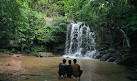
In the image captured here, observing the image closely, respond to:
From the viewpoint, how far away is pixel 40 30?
2122 cm

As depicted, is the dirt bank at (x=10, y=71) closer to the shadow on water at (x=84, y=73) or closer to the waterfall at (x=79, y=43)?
the shadow on water at (x=84, y=73)

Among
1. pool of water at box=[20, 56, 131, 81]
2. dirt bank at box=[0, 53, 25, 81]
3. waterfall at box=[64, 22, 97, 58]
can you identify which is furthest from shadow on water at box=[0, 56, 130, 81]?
waterfall at box=[64, 22, 97, 58]

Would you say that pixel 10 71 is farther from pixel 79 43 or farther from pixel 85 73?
pixel 79 43

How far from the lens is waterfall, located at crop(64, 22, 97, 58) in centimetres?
1984

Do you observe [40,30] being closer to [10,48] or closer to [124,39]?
[10,48]

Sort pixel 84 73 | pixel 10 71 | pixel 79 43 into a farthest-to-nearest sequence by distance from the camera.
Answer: pixel 79 43 → pixel 84 73 → pixel 10 71

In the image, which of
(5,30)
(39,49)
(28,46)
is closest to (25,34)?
(28,46)

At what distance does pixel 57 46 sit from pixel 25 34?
576 cm

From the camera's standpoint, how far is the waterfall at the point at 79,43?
65.1ft

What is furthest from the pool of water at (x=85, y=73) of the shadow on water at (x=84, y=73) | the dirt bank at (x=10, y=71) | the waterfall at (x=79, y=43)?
the waterfall at (x=79, y=43)

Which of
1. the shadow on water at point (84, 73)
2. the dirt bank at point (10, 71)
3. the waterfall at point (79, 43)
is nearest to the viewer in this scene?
the dirt bank at point (10, 71)

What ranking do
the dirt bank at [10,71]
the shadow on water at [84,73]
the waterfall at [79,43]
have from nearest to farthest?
the dirt bank at [10,71] < the shadow on water at [84,73] < the waterfall at [79,43]

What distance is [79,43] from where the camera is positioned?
69.6ft

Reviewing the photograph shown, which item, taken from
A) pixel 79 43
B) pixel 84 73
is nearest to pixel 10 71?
pixel 84 73
